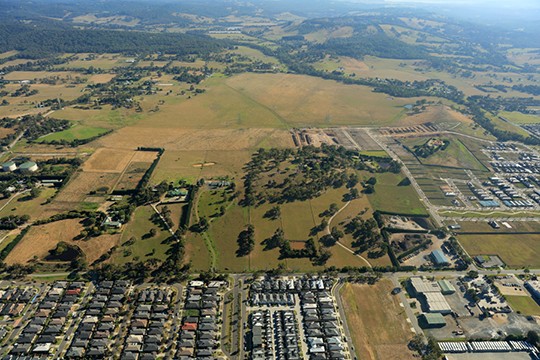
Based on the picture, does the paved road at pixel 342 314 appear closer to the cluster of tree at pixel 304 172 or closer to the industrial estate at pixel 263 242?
the industrial estate at pixel 263 242

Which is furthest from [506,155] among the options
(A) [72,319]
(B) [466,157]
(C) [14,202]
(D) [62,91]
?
(D) [62,91]

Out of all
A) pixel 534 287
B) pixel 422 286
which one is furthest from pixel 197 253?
pixel 534 287

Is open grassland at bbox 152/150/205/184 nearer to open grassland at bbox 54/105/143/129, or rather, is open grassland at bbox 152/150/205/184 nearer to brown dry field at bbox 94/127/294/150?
brown dry field at bbox 94/127/294/150

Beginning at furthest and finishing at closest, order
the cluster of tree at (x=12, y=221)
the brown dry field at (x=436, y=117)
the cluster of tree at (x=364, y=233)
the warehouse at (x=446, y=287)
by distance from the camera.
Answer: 1. the brown dry field at (x=436, y=117)
2. the cluster of tree at (x=12, y=221)
3. the cluster of tree at (x=364, y=233)
4. the warehouse at (x=446, y=287)

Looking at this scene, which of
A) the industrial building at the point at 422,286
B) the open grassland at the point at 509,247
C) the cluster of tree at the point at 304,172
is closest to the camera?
the industrial building at the point at 422,286

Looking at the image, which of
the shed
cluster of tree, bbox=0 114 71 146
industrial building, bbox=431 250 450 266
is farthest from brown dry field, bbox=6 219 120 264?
industrial building, bbox=431 250 450 266

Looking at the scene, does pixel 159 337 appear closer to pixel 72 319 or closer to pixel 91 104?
pixel 72 319

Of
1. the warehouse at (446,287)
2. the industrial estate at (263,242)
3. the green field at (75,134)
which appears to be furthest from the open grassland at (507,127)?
the green field at (75,134)
